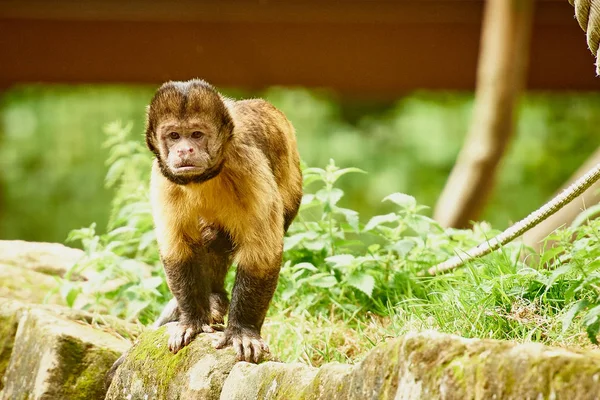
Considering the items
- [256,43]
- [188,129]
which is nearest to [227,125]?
[188,129]

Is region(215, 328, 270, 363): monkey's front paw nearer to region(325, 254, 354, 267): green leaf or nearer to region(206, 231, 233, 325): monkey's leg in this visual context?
region(206, 231, 233, 325): monkey's leg

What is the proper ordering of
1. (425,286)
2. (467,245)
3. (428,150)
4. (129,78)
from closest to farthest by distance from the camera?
1. (425,286)
2. (467,245)
3. (129,78)
4. (428,150)

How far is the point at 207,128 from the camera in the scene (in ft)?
11.9

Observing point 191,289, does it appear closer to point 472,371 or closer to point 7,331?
point 7,331

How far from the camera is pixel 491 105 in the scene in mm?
7098

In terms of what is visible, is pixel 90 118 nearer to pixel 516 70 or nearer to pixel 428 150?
pixel 428 150

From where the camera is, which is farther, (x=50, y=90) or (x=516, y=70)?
(x=50, y=90)

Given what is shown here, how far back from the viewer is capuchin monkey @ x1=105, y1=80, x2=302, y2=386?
360 centimetres

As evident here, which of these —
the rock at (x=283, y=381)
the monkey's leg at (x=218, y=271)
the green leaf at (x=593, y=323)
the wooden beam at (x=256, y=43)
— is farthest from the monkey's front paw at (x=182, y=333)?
the wooden beam at (x=256, y=43)

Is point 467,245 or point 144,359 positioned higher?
point 467,245

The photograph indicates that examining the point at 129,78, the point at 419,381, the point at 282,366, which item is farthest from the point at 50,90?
the point at 419,381

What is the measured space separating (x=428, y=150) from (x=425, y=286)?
267 inches

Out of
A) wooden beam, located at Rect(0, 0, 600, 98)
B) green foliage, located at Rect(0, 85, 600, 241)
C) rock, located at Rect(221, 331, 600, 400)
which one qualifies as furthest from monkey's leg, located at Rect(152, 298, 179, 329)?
green foliage, located at Rect(0, 85, 600, 241)

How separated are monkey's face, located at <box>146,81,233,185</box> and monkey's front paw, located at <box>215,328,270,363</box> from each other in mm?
649
